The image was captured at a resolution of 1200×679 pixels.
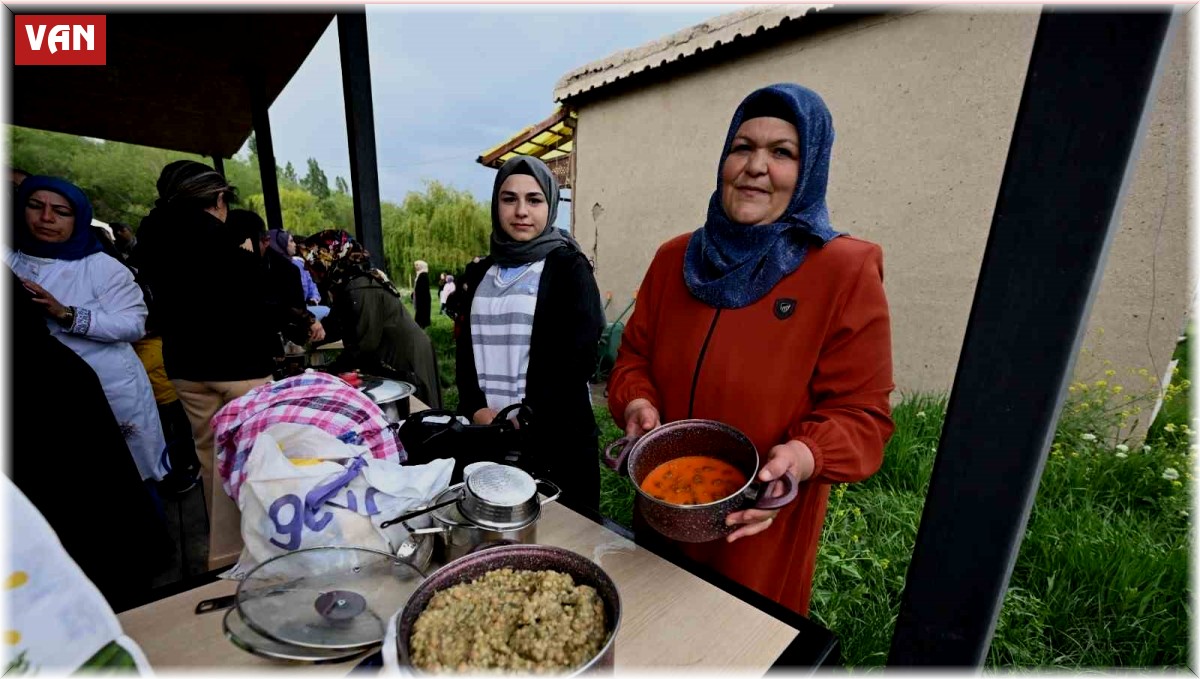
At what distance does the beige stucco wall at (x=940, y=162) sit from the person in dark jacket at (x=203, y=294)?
453cm

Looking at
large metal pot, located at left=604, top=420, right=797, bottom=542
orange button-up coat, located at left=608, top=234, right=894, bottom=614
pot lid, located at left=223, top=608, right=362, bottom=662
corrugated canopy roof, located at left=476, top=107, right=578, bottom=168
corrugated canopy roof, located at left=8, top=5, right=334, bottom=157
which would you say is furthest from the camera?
corrugated canopy roof, located at left=476, top=107, right=578, bottom=168

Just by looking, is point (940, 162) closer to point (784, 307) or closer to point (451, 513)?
point (784, 307)

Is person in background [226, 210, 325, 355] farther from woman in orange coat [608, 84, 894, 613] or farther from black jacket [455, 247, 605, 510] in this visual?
woman in orange coat [608, 84, 894, 613]

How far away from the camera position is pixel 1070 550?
2150 mm

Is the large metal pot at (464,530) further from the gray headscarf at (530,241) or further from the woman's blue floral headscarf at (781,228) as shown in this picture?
the gray headscarf at (530,241)

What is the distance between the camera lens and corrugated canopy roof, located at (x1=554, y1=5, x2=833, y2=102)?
15.3 feet

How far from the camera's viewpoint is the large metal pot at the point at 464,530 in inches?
38.8

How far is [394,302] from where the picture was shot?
3.27 metres

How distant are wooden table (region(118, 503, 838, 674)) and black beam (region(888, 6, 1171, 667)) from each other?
27 centimetres

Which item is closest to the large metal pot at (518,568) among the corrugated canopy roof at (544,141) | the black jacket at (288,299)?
the black jacket at (288,299)

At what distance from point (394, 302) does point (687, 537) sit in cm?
284

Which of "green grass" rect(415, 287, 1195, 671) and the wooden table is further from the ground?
the wooden table

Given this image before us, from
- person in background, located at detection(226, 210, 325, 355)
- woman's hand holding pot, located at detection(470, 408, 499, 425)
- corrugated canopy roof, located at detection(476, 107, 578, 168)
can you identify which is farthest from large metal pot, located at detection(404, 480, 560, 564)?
corrugated canopy roof, located at detection(476, 107, 578, 168)

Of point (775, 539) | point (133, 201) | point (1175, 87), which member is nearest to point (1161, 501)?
point (1175, 87)
